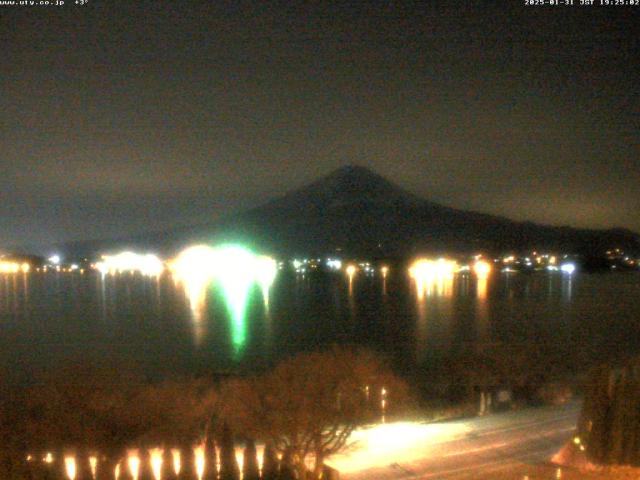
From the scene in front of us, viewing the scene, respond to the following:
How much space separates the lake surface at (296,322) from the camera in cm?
2028

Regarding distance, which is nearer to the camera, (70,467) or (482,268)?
(70,467)

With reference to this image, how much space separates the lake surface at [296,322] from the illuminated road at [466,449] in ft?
36.7

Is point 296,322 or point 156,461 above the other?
point 156,461

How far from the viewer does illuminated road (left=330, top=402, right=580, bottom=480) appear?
204 inches

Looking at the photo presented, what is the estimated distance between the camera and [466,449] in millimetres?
5727

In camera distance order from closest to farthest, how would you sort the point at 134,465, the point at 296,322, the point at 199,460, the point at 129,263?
1. the point at 199,460
2. the point at 134,465
3. the point at 296,322
4. the point at 129,263

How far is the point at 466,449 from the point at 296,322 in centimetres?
2251

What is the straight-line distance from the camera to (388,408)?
7473mm

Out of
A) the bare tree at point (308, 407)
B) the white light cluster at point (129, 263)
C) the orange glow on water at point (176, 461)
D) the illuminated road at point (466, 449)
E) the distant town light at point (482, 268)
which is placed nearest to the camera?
the orange glow on water at point (176, 461)

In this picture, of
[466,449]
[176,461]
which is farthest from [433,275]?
[176,461]

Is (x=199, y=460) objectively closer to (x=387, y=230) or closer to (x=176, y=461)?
(x=176, y=461)

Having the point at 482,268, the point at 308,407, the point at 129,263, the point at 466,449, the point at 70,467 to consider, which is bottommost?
the point at 482,268

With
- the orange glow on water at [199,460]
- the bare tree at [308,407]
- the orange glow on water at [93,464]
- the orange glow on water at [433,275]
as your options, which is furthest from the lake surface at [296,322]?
the orange glow on water at [199,460]

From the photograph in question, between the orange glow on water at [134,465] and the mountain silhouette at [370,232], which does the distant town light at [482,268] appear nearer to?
the mountain silhouette at [370,232]
